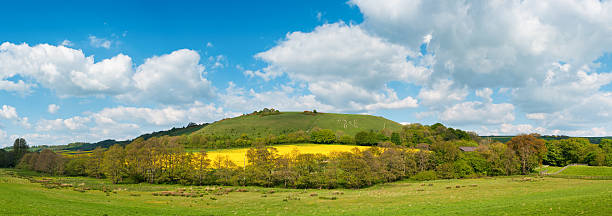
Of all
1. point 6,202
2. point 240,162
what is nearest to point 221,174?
point 240,162

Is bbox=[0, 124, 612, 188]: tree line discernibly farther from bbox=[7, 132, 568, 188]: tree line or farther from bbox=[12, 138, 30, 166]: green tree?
bbox=[12, 138, 30, 166]: green tree

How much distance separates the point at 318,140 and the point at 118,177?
9024 centimetres

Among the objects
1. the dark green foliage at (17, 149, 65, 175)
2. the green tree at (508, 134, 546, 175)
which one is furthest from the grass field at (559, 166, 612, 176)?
the dark green foliage at (17, 149, 65, 175)

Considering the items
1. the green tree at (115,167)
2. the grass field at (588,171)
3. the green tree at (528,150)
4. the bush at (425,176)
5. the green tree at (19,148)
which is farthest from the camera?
the green tree at (19,148)

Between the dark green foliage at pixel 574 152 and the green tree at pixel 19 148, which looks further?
the green tree at pixel 19 148

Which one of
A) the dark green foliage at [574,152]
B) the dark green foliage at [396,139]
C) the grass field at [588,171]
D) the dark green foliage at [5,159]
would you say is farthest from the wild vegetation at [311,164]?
the dark green foliage at [396,139]

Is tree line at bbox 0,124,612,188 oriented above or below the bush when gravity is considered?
above

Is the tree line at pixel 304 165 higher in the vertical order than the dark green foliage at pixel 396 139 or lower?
lower

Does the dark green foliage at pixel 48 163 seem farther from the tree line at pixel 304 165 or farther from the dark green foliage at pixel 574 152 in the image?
the dark green foliage at pixel 574 152

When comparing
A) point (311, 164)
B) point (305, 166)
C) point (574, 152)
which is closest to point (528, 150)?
point (574, 152)

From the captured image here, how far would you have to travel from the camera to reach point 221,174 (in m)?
82.9

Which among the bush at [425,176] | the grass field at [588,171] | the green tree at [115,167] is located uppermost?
the green tree at [115,167]

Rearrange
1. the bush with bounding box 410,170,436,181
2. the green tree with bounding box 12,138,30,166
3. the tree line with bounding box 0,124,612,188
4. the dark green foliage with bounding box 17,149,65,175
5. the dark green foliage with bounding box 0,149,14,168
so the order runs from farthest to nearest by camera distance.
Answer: the green tree with bounding box 12,138,30,166 → the dark green foliage with bounding box 0,149,14,168 → the dark green foliage with bounding box 17,149,65,175 → the bush with bounding box 410,170,436,181 → the tree line with bounding box 0,124,612,188

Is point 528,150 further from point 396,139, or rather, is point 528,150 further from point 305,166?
point 305,166
